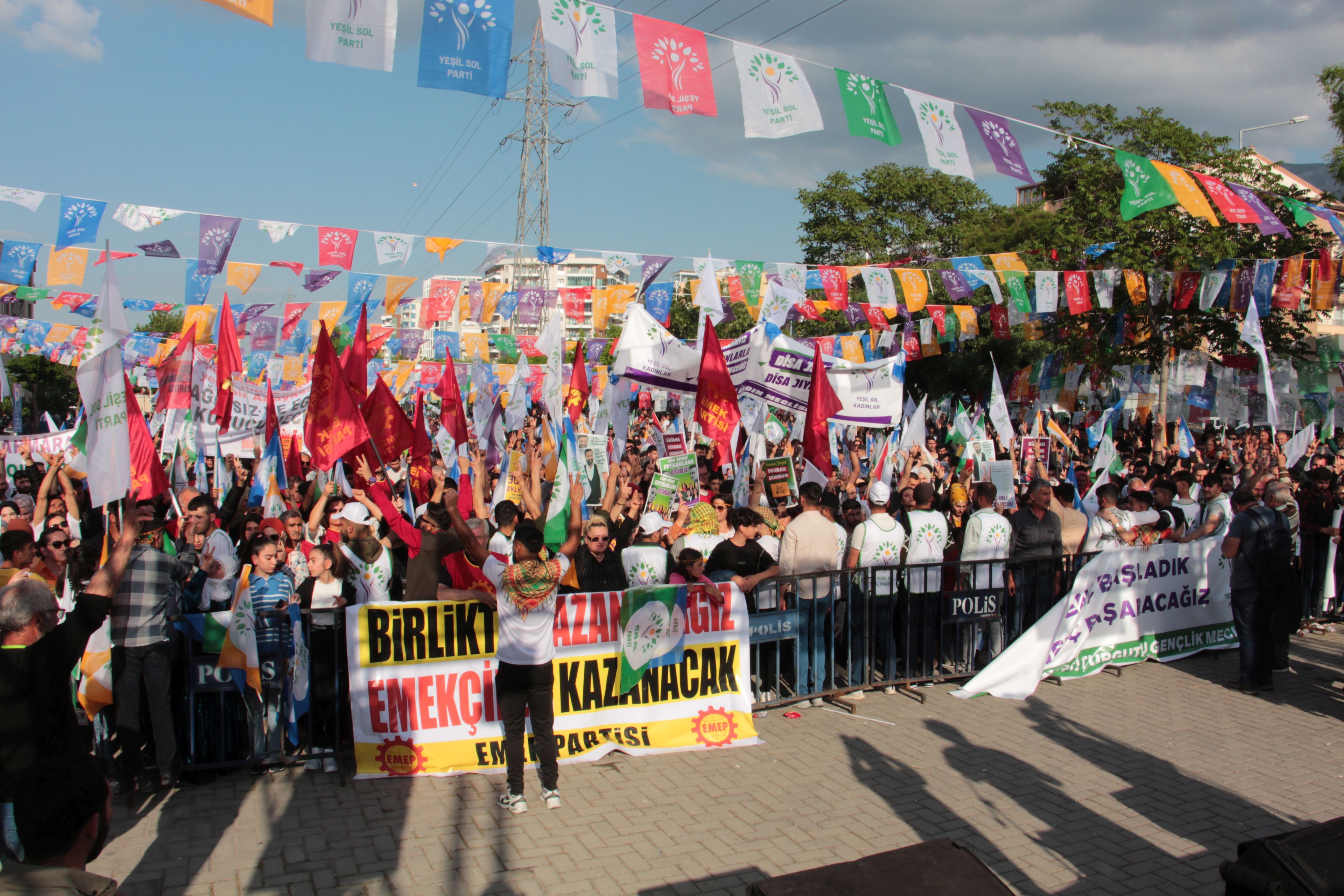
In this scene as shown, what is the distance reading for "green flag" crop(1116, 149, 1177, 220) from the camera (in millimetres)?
12477

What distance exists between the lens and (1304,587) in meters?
9.93

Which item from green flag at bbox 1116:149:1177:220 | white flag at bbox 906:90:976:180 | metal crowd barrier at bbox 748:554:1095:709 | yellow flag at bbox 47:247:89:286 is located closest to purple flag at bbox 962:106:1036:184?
white flag at bbox 906:90:976:180

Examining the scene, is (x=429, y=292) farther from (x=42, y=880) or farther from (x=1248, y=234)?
(x=42, y=880)

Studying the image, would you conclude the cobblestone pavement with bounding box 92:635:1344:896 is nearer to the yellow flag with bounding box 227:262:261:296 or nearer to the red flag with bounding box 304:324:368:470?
the red flag with bounding box 304:324:368:470

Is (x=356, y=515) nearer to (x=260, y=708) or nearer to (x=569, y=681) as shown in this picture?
(x=260, y=708)

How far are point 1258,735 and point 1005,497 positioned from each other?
397cm

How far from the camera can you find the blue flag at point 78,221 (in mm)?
12617

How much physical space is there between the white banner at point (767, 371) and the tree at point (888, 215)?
3495cm

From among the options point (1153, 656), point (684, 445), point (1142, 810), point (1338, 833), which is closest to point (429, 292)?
point (684, 445)

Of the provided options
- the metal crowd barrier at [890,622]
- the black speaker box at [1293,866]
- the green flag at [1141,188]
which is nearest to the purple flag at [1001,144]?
the green flag at [1141,188]

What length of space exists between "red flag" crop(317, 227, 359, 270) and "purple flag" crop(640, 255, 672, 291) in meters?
5.50

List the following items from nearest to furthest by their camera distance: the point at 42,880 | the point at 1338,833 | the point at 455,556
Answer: the point at 42,880 < the point at 1338,833 < the point at 455,556

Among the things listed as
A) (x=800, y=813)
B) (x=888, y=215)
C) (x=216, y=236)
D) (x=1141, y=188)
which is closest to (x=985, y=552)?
(x=800, y=813)

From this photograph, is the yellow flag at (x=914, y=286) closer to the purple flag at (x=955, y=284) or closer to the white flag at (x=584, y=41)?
the purple flag at (x=955, y=284)
